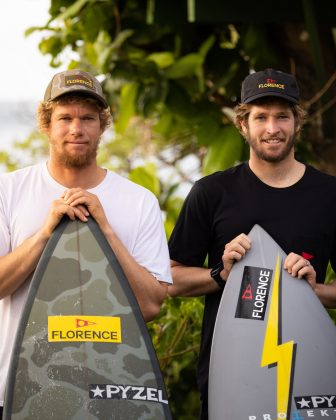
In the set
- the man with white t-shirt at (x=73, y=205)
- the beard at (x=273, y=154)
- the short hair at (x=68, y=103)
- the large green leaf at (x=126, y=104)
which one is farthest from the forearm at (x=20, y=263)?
the large green leaf at (x=126, y=104)

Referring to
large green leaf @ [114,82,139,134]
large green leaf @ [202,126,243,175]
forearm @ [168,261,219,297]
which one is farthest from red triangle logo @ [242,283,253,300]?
large green leaf @ [114,82,139,134]

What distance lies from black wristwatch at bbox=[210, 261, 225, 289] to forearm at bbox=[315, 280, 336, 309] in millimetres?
320

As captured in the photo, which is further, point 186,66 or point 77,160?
point 186,66

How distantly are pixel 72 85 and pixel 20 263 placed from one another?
1.97 ft

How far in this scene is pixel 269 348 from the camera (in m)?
3.47

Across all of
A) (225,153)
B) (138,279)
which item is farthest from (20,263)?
(225,153)

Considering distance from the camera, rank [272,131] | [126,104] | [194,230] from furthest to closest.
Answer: [126,104]
[194,230]
[272,131]

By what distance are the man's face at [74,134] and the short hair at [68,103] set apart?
1 centimetres

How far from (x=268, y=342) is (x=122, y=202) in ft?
2.18

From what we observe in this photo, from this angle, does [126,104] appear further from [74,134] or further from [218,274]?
[74,134]

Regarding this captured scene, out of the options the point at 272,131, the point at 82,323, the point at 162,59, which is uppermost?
the point at 162,59

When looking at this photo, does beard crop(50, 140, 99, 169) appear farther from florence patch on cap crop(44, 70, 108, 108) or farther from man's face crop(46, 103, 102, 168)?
florence patch on cap crop(44, 70, 108, 108)

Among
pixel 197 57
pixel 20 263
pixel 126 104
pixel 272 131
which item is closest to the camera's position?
pixel 20 263

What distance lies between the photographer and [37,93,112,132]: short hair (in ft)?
11.3
